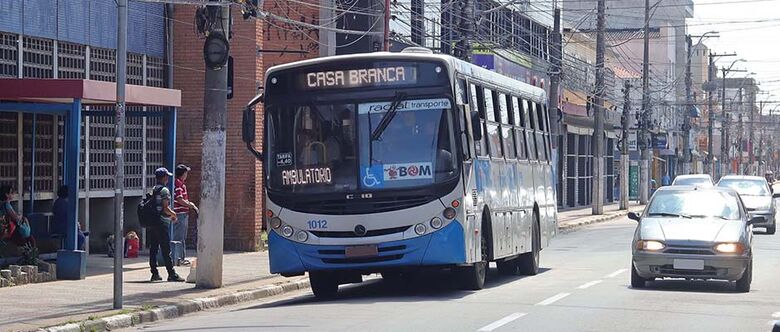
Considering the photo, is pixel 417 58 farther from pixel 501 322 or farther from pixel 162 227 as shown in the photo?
pixel 162 227

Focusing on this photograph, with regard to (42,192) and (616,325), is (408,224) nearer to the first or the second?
(616,325)

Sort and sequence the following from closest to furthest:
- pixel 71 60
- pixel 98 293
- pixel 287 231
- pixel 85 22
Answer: pixel 287 231 < pixel 98 293 < pixel 71 60 < pixel 85 22

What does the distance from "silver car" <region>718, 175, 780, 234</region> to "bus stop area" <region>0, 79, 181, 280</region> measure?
18.8 m

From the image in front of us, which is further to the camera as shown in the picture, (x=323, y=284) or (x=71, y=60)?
(x=71, y=60)

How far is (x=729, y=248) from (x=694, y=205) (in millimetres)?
1366

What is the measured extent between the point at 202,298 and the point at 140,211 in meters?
2.73

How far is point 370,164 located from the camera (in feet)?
57.0

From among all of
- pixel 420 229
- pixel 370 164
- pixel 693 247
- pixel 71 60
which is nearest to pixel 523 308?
pixel 420 229

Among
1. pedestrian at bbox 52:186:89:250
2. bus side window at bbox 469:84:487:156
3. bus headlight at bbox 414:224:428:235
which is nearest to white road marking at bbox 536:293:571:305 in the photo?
bus headlight at bbox 414:224:428:235

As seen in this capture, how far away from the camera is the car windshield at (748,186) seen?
3969 cm

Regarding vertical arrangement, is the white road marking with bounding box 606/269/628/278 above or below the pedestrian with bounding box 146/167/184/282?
below

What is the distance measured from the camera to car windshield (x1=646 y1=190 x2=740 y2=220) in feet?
65.0

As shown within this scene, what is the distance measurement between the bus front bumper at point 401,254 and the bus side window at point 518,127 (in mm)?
4667

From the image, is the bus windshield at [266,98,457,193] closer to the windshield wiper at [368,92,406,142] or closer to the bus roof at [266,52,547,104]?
the windshield wiper at [368,92,406,142]
